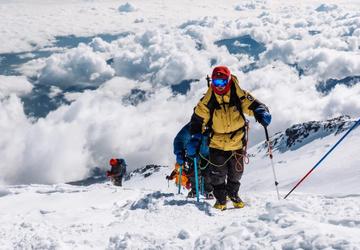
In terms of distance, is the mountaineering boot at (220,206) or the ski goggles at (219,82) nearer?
the ski goggles at (219,82)

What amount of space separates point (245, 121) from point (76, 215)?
189 inches

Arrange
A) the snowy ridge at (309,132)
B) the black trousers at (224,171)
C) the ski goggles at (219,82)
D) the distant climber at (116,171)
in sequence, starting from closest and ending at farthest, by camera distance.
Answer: the ski goggles at (219,82)
the black trousers at (224,171)
the distant climber at (116,171)
the snowy ridge at (309,132)

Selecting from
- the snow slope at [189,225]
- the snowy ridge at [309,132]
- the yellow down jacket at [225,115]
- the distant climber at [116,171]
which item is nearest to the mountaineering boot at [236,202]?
the snow slope at [189,225]

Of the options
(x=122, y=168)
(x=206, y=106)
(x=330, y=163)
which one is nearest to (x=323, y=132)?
(x=330, y=163)

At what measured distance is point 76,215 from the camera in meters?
10.6

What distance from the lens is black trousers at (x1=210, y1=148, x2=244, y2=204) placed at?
931 cm

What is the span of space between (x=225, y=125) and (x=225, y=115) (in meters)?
0.23

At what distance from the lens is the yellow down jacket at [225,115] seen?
851cm

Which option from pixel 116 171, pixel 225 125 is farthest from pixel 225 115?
pixel 116 171

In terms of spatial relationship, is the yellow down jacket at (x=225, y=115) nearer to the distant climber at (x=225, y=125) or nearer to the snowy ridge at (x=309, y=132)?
the distant climber at (x=225, y=125)

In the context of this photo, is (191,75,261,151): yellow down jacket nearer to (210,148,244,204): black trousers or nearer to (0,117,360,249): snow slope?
(210,148,244,204): black trousers

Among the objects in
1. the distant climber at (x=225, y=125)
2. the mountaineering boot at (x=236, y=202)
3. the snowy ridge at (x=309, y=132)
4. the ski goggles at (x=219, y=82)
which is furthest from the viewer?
the snowy ridge at (x=309, y=132)

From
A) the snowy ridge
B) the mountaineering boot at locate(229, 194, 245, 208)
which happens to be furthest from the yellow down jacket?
the snowy ridge

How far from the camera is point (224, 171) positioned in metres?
9.43
